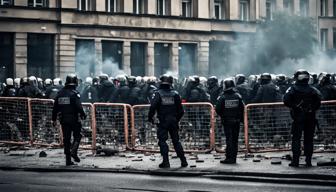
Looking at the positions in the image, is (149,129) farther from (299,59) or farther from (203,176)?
(299,59)

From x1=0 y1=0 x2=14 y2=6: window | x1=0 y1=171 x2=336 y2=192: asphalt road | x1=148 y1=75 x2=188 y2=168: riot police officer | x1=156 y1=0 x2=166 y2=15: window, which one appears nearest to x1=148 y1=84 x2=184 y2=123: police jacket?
x1=148 y1=75 x2=188 y2=168: riot police officer

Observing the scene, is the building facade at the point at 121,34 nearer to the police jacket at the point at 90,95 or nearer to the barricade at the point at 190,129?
the police jacket at the point at 90,95

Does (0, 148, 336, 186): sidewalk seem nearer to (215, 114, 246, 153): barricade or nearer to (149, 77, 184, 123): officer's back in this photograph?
(215, 114, 246, 153): barricade

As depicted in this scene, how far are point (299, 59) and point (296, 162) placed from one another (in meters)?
39.1

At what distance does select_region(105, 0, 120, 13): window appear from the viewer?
163 ft

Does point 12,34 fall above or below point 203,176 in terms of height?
above

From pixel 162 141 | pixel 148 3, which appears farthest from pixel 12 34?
pixel 162 141

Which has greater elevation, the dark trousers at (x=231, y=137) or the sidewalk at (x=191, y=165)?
the dark trousers at (x=231, y=137)

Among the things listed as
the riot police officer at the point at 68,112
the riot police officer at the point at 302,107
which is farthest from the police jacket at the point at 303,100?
the riot police officer at the point at 68,112

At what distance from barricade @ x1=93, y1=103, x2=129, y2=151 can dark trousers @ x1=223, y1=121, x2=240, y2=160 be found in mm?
3532

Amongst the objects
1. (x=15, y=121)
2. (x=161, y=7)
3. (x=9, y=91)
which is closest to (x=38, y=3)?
(x=161, y=7)

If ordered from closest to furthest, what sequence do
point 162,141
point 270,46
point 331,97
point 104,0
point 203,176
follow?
point 203,176 → point 162,141 → point 331,97 → point 104,0 → point 270,46

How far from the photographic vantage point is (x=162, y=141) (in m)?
15.9

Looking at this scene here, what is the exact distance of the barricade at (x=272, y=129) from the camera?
59.7 ft
